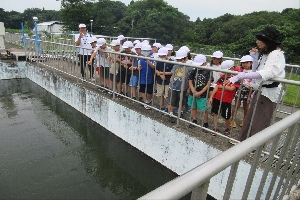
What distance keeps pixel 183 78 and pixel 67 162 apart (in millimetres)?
2603

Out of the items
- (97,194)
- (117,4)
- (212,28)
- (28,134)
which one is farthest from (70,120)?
(117,4)

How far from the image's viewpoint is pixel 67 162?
4.18 meters

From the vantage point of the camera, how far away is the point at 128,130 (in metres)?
4.87

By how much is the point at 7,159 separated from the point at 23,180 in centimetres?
78

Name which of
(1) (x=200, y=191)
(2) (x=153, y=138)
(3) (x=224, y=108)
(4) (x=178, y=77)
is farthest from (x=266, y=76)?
(2) (x=153, y=138)

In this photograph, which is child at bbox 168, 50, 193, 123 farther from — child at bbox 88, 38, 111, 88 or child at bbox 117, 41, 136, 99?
child at bbox 88, 38, 111, 88

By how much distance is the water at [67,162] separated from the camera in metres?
3.51

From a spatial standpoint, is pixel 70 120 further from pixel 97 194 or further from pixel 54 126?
pixel 97 194

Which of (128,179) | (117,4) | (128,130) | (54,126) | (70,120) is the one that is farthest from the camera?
(117,4)

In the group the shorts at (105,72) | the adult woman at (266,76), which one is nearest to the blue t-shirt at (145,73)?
the shorts at (105,72)

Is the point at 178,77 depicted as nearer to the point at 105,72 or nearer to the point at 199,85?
the point at 199,85

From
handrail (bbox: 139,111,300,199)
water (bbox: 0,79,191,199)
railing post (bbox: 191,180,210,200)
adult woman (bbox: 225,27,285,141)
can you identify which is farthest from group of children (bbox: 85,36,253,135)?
railing post (bbox: 191,180,210,200)

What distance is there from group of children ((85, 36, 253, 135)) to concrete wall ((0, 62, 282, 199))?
0.41 meters

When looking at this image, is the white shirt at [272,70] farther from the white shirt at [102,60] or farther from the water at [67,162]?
the white shirt at [102,60]
